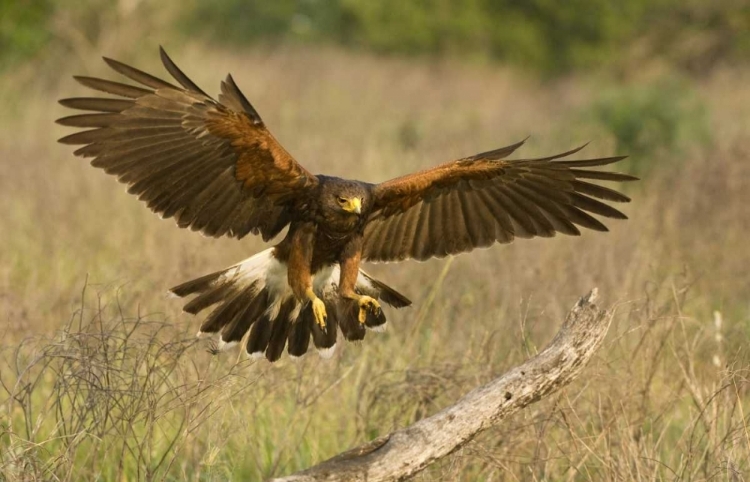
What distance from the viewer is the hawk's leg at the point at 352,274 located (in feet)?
17.9

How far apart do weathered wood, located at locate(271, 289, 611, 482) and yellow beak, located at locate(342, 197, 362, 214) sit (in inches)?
60.4

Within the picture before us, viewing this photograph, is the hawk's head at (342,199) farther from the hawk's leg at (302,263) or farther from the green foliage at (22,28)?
the green foliage at (22,28)

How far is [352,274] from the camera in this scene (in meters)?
5.54

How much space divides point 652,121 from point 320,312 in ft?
28.7

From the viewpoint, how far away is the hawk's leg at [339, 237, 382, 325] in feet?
17.9

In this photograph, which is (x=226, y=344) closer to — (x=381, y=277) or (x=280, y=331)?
(x=280, y=331)

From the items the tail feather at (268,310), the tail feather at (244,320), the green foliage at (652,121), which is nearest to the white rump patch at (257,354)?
the tail feather at (268,310)

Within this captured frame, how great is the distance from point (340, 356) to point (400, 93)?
51.2 feet

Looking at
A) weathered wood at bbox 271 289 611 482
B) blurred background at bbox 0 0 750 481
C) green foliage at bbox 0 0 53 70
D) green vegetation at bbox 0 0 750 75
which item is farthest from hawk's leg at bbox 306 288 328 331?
green vegetation at bbox 0 0 750 75

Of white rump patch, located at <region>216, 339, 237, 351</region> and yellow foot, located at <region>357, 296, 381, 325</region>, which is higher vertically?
yellow foot, located at <region>357, 296, 381, 325</region>

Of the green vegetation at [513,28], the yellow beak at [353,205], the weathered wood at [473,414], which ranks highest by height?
the green vegetation at [513,28]

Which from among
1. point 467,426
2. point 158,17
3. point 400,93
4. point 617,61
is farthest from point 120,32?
point 467,426

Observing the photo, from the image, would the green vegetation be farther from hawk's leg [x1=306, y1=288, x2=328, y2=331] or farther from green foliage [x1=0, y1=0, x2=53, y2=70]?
hawk's leg [x1=306, y1=288, x2=328, y2=331]

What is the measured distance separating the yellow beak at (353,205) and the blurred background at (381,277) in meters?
0.71
